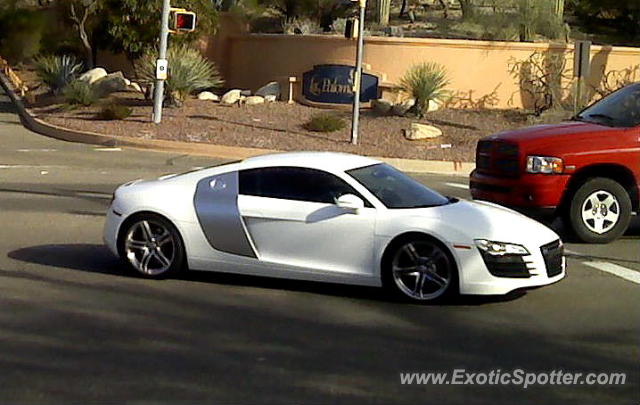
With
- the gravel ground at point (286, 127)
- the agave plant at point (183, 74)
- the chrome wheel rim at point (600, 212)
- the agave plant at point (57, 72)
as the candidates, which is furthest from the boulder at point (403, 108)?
the chrome wheel rim at point (600, 212)

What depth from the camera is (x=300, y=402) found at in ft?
23.0

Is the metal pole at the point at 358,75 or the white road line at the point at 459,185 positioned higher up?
the metal pole at the point at 358,75

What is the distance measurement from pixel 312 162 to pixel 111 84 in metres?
26.4

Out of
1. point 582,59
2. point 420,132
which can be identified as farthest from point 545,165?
point 420,132

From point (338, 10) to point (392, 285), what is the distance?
3398 centimetres

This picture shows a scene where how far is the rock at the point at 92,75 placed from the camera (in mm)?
35250

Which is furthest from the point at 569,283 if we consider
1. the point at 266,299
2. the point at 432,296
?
the point at 266,299

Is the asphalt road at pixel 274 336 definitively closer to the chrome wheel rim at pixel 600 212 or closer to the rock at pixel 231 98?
the chrome wheel rim at pixel 600 212

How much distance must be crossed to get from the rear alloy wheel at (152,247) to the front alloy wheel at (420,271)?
2.02m

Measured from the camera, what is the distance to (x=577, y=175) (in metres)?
13.5

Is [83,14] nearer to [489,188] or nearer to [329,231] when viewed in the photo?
[489,188]

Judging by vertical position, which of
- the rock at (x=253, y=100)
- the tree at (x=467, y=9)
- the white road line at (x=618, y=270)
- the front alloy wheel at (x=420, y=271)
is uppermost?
the tree at (x=467, y=9)

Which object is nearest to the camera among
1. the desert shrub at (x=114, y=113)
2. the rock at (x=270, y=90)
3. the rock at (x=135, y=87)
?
the desert shrub at (x=114, y=113)

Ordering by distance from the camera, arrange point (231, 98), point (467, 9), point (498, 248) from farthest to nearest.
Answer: point (467, 9)
point (231, 98)
point (498, 248)
